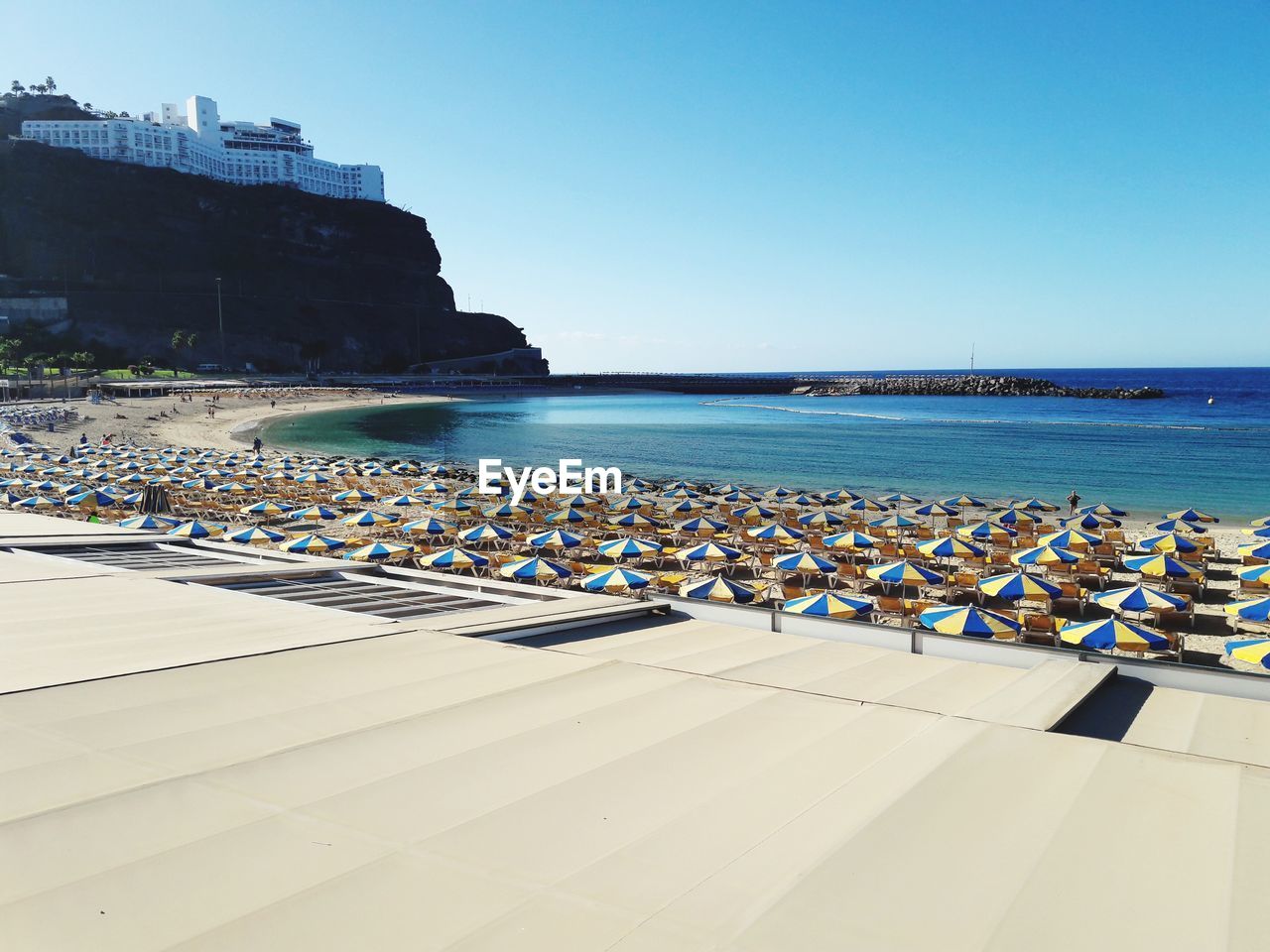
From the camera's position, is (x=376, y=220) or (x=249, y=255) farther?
(x=376, y=220)

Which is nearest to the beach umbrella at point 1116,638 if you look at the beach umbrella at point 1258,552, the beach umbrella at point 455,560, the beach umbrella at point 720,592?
the beach umbrella at point 720,592

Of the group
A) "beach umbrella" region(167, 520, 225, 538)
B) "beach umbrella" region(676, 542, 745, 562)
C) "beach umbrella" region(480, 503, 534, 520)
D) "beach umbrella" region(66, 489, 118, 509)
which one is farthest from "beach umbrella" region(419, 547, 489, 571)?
"beach umbrella" region(66, 489, 118, 509)

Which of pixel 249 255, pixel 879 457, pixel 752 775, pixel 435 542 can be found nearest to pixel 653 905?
pixel 752 775

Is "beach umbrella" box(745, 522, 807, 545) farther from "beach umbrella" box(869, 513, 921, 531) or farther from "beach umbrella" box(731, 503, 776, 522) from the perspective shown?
"beach umbrella" box(731, 503, 776, 522)

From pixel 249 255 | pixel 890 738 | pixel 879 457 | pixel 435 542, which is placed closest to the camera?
pixel 890 738

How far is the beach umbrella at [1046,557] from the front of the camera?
1842 cm

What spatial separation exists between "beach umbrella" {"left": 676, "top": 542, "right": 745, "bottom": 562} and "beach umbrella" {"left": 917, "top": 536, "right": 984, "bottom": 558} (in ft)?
15.1

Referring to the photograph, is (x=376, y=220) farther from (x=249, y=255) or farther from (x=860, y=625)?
(x=860, y=625)

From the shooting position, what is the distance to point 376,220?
141m

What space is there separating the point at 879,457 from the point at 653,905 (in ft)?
174

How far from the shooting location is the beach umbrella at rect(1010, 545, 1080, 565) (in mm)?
18422

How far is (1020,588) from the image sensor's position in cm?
1565

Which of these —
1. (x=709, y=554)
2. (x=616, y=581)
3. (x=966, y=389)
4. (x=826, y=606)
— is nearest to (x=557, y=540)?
(x=709, y=554)

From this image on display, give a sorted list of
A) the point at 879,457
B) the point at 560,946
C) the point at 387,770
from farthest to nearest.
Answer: the point at 879,457 < the point at 387,770 < the point at 560,946
